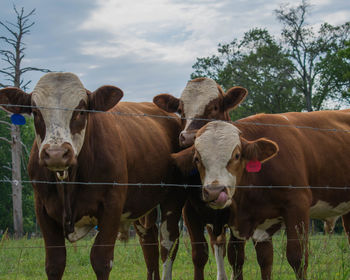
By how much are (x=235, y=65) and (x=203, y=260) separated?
28.9 meters

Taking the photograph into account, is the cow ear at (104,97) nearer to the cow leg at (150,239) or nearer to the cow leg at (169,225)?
the cow leg at (169,225)

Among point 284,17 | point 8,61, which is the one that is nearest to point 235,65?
point 284,17

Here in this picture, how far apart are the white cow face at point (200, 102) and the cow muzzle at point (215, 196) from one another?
124cm

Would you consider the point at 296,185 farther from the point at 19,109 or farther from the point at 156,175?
the point at 19,109

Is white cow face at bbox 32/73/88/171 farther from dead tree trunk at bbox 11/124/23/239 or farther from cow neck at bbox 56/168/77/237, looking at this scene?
dead tree trunk at bbox 11/124/23/239

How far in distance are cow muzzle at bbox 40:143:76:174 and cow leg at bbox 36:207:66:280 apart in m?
0.97

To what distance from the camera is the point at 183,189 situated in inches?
247

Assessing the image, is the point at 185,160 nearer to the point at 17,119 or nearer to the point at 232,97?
the point at 232,97

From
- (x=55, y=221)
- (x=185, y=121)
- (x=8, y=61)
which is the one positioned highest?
(x=8, y=61)

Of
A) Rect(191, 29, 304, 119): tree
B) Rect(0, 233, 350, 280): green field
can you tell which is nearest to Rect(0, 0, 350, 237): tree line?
Rect(191, 29, 304, 119): tree

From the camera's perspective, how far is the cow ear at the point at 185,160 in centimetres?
558

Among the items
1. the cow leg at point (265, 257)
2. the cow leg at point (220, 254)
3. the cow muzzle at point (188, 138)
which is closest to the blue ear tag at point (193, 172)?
the cow muzzle at point (188, 138)

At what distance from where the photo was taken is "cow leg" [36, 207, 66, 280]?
181 inches

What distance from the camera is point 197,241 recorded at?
604cm
